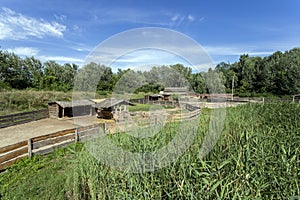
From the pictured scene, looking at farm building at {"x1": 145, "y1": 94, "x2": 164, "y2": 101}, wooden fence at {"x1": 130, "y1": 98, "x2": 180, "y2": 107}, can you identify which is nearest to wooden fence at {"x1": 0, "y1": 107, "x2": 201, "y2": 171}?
farm building at {"x1": 145, "y1": 94, "x2": 164, "y2": 101}

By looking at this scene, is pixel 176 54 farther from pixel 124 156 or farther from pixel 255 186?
pixel 255 186

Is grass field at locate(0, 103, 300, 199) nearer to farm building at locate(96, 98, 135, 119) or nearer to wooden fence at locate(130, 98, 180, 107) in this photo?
farm building at locate(96, 98, 135, 119)

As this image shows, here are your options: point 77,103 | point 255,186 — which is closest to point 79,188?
point 255,186

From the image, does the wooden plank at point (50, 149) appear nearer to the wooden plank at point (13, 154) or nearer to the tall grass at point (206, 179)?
the wooden plank at point (13, 154)

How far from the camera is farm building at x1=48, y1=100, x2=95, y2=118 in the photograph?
1648cm

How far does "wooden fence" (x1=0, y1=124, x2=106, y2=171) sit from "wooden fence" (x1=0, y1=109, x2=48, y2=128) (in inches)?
306

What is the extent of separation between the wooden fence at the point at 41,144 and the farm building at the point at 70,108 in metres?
9.47

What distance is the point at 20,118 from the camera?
13.8 metres

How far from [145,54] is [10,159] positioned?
5.94 m

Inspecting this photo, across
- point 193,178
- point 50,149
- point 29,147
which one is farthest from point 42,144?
point 193,178

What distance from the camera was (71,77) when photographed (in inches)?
1567

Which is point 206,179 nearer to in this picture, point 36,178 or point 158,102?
point 36,178

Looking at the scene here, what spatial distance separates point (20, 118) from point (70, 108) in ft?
14.1

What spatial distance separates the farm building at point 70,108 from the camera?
649 inches
